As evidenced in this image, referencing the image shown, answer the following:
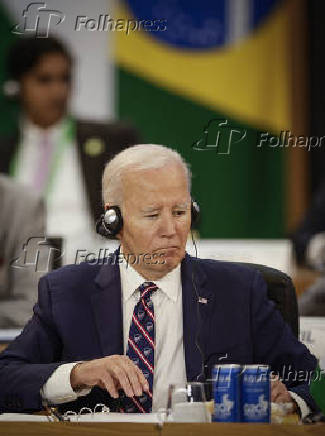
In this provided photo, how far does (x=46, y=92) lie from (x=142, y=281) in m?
1.16

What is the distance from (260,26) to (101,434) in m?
1.98

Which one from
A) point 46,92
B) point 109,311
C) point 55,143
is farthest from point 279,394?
point 46,92

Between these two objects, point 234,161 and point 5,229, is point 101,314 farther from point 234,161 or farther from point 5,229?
point 234,161

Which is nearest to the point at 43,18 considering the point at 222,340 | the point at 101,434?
the point at 222,340

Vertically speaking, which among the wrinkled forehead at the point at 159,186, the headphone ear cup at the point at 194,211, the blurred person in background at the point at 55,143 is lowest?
the headphone ear cup at the point at 194,211

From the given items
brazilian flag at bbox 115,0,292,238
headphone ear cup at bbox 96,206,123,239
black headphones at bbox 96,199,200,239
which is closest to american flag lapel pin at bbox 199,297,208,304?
black headphones at bbox 96,199,200,239

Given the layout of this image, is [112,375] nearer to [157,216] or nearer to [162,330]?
[162,330]

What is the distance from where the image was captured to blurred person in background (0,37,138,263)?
124 inches

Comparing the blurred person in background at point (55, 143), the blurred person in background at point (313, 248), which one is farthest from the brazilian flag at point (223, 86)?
the blurred person in background at point (55, 143)

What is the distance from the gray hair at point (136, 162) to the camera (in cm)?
260

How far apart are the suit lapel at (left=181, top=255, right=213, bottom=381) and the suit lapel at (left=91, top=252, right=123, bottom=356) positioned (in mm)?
197

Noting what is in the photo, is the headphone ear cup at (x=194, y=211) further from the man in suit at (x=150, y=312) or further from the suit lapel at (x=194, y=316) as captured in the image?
the suit lapel at (x=194, y=316)

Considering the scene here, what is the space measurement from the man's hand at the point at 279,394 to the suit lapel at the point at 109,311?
0.53 meters

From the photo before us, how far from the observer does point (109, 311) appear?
99.5 inches
